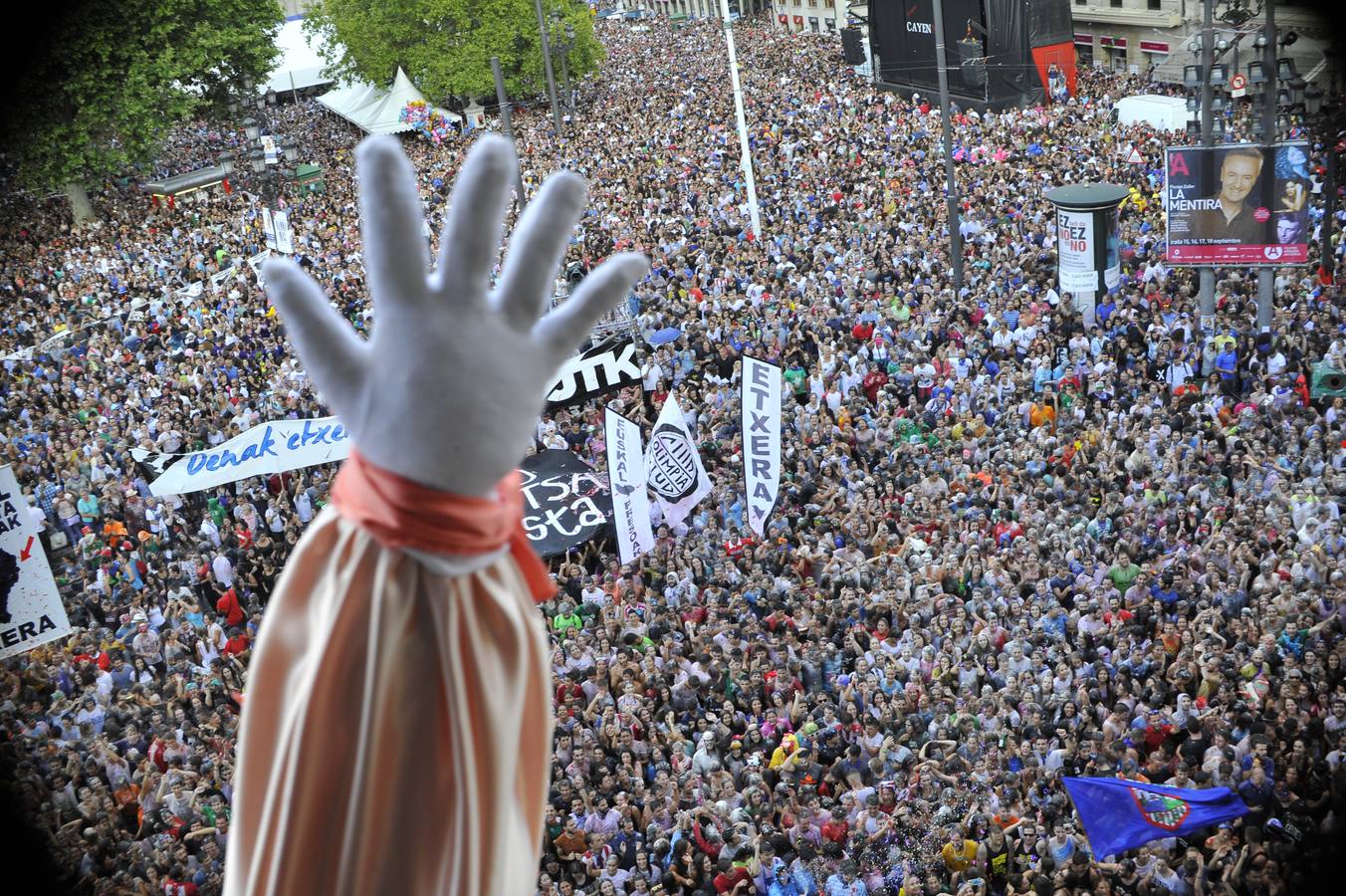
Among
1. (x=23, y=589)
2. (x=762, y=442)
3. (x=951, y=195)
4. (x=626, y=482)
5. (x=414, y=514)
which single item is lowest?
(x=626, y=482)

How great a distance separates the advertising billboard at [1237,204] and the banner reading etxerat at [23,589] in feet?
50.1

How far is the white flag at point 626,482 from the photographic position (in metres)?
13.4

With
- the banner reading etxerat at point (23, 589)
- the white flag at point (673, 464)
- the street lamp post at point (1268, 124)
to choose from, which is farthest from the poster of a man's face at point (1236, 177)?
the banner reading etxerat at point (23, 589)

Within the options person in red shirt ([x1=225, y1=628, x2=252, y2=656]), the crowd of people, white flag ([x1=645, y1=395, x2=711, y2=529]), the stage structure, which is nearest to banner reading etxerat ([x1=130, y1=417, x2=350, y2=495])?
the crowd of people

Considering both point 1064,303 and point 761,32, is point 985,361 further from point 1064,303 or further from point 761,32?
point 761,32

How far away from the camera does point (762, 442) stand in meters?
13.5

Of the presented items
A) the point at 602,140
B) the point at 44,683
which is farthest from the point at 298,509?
the point at 602,140

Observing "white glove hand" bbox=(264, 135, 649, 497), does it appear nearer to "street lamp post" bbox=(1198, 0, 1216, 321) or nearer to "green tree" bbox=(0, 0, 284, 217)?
"street lamp post" bbox=(1198, 0, 1216, 321)

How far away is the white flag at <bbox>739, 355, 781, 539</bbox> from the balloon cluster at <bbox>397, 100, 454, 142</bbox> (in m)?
31.8

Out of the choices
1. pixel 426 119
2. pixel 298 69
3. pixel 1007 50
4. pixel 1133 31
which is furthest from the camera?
pixel 298 69

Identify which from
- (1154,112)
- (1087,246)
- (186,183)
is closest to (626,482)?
(1087,246)

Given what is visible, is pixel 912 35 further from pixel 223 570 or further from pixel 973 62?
pixel 223 570

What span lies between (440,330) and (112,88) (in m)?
39.7

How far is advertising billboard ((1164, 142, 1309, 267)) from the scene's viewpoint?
57.4 ft
